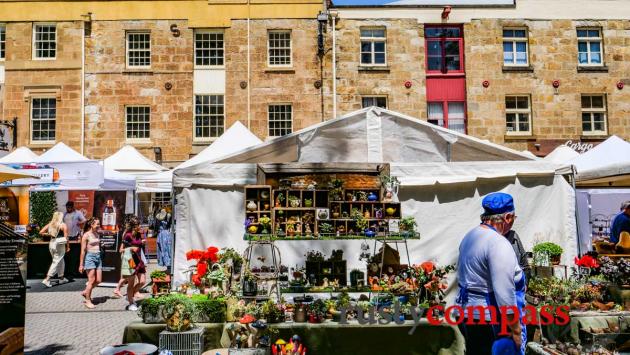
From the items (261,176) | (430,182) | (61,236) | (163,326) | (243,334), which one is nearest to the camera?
(243,334)

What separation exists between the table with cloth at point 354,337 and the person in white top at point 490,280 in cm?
150

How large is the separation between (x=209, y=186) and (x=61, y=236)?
18.7 ft

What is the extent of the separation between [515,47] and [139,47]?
15.4 meters

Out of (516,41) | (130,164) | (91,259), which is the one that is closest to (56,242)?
(91,259)

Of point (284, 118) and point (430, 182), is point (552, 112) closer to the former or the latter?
point (284, 118)

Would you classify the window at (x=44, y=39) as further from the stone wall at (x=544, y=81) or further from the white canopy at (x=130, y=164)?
the stone wall at (x=544, y=81)

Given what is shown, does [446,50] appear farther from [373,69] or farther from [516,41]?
[373,69]

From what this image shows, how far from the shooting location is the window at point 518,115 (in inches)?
865

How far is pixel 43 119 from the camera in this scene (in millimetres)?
21625

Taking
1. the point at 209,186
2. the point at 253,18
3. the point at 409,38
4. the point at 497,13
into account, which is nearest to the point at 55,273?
the point at 209,186

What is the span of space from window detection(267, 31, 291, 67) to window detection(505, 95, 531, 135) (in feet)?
30.1

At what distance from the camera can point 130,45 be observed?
864 inches

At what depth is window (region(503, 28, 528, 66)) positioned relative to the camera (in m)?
22.2

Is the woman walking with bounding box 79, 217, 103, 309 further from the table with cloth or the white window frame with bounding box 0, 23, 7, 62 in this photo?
the white window frame with bounding box 0, 23, 7, 62
